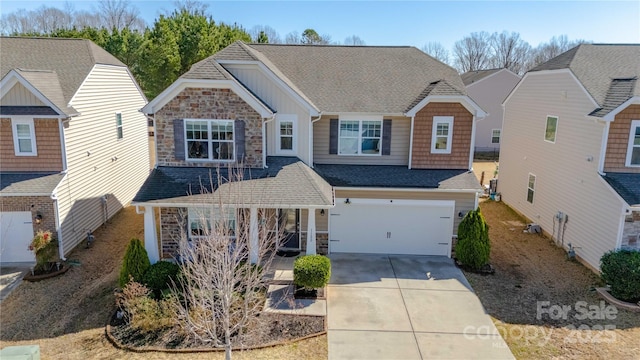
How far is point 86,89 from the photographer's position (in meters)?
17.3

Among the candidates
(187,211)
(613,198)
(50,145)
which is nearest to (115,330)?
(187,211)

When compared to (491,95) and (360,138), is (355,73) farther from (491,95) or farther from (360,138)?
(491,95)

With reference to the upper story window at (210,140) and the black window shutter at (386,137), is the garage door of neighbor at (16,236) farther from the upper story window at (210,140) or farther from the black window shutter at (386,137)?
the black window shutter at (386,137)

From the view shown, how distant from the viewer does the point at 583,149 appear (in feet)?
51.6

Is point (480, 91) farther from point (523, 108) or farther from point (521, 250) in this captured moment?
point (521, 250)

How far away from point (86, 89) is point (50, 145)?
3.16 meters

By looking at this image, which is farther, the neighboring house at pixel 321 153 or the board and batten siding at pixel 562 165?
the board and batten siding at pixel 562 165

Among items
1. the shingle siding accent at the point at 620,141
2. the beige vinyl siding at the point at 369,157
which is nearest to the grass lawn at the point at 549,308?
the shingle siding accent at the point at 620,141

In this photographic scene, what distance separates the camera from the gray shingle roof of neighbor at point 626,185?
1338cm

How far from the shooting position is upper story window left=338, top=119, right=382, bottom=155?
54.9 ft

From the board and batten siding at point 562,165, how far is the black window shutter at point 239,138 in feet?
40.2

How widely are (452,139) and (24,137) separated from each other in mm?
15526

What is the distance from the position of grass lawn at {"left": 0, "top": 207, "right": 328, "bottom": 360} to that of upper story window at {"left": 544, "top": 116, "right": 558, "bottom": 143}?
13.5 m

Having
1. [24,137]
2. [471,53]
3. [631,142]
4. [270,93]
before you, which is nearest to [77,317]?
[24,137]
